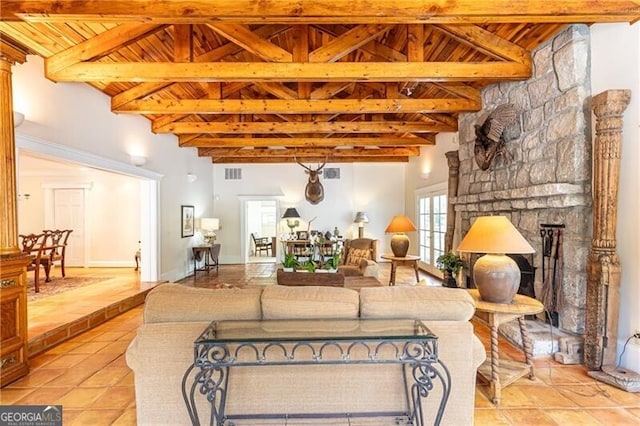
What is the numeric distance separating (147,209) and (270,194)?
3.96 metres

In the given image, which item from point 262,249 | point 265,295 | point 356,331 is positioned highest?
point 265,295

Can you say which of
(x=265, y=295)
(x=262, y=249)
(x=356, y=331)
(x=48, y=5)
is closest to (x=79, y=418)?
(x=265, y=295)

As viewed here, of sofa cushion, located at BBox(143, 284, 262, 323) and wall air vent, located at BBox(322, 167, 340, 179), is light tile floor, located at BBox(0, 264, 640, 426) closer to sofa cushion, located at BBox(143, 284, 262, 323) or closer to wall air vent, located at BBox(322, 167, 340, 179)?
sofa cushion, located at BBox(143, 284, 262, 323)

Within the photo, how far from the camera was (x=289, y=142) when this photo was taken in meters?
7.31

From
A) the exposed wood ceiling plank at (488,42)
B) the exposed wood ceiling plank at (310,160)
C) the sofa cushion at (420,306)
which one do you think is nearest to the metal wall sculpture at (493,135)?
the exposed wood ceiling plank at (488,42)

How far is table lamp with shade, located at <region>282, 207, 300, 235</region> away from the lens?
373 inches

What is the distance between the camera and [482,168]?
4641mm

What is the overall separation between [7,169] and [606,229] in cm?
506

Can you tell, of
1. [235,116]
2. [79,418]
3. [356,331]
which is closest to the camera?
[356,331]

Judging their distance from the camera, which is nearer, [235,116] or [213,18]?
[213,18]

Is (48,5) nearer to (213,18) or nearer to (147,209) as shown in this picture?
(213,18)

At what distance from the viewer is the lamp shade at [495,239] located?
8.11 ft

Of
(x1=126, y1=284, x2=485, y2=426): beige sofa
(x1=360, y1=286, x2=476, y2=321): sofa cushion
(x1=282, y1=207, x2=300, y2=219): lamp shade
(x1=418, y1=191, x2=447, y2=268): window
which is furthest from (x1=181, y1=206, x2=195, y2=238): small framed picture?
(x1=360, y1=286, x2=476, y2=321): sofa cushion

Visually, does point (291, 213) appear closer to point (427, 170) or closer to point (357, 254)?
point (357, 254)
